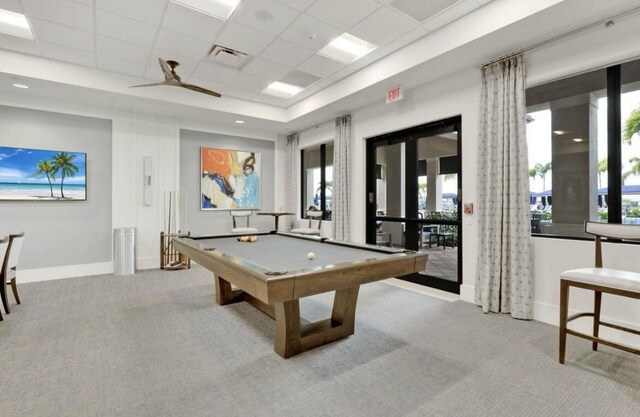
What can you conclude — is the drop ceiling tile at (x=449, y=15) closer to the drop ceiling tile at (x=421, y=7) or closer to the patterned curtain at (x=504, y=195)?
the drop ceiling tile at (x=421, y=7)

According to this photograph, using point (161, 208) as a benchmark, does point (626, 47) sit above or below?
above

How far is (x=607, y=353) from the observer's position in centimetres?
256

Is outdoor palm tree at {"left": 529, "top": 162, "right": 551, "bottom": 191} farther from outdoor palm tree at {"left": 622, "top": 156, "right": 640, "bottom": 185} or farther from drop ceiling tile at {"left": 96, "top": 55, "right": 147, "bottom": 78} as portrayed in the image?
drop ceiling tile at {"left": 96, "top": 55, "right": 147, "bottom": 78}

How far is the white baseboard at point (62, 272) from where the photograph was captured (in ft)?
16.4

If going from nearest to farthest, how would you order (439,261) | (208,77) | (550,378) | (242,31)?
(550,378), (242,31), (208,77), (439,261)

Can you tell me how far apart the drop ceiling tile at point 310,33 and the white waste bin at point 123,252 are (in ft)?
13.8

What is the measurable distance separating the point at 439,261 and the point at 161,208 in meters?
5.33

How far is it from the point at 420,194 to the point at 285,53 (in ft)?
9.21

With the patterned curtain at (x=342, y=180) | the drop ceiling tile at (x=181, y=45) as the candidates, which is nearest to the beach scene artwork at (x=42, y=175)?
the drop ceiling tile at (x=181, y=45)

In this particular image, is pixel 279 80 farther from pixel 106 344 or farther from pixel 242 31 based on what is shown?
pixel 106 344

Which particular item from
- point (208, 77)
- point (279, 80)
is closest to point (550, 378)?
point (279, 80)

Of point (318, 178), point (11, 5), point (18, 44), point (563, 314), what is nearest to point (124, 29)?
point (11, 5)

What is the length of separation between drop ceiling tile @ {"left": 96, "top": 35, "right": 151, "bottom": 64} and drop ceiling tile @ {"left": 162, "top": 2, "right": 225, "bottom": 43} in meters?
0.74

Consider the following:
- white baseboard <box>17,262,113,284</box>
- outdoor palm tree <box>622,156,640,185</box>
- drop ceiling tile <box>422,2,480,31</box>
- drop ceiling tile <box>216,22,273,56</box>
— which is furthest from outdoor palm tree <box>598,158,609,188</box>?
white baseboard <box>17,262,113,284</box>
